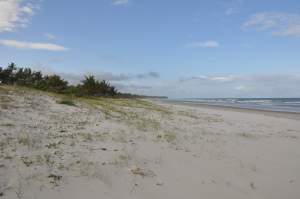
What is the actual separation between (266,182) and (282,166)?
170cm

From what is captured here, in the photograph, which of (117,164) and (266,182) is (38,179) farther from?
(266,182)

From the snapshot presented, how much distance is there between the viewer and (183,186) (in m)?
6.31

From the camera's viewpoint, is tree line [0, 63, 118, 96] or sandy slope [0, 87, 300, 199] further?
tree line [0, 63, 118, 96]

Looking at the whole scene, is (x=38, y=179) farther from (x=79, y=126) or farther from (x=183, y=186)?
(x=79, y=126)

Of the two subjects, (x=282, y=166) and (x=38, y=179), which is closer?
(x=38, y=179)

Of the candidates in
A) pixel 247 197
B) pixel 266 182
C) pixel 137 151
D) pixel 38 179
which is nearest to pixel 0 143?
pixel 38 179

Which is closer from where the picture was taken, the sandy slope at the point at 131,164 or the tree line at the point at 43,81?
the sandy slope at the point at 131,164

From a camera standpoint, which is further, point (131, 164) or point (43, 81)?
point (43, 81)

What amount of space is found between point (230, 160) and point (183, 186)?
2.56 metres

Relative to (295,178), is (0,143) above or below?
above

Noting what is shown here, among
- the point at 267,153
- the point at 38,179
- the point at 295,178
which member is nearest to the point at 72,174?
the point at 38,179

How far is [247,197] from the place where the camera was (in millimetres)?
6082

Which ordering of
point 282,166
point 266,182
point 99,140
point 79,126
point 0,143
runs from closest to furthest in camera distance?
point 266,182
point 0,143
point 282,166
point 99,140
point 79,126

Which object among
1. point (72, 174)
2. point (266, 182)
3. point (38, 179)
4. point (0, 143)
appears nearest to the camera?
point (38, 179)
